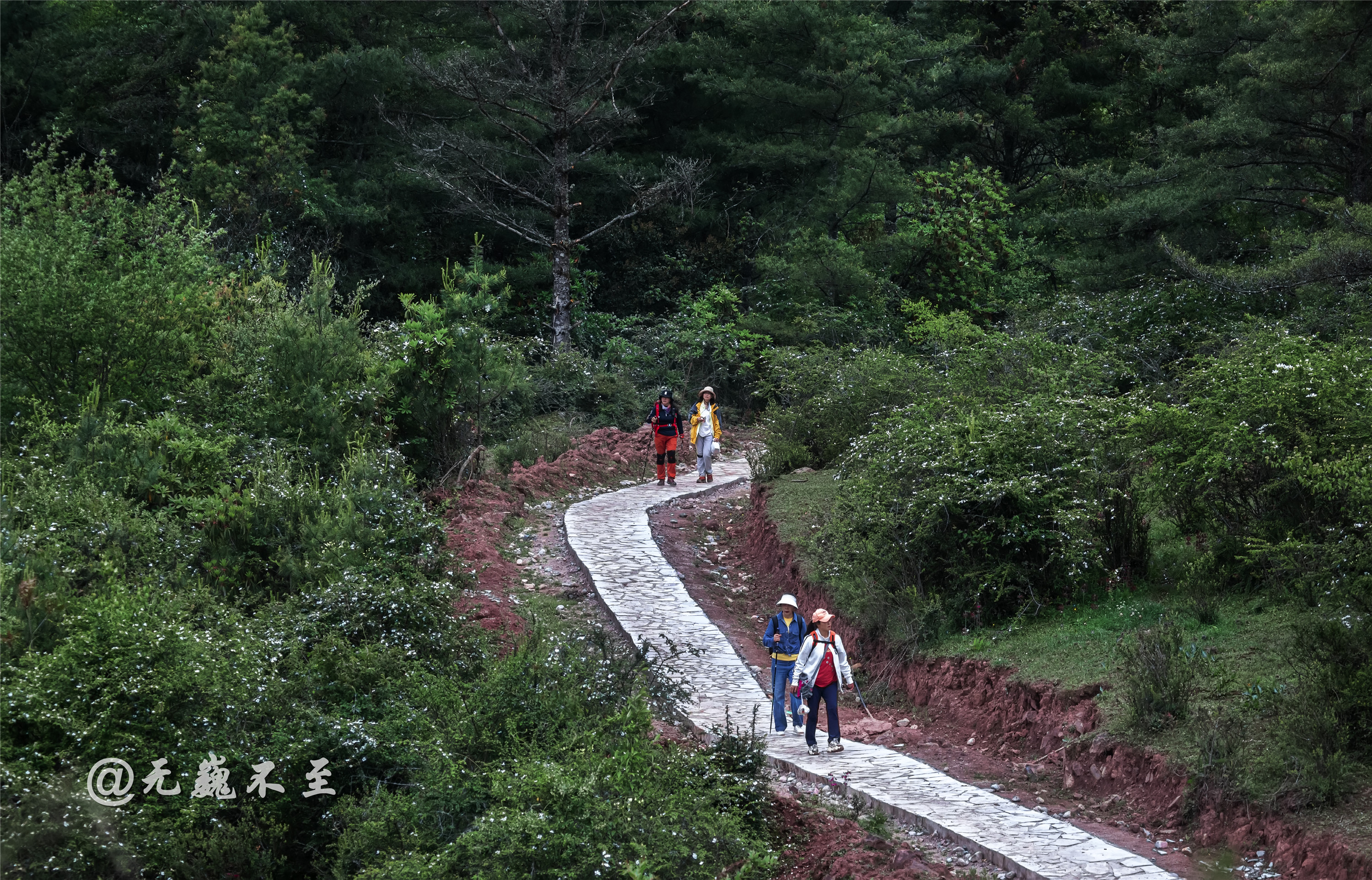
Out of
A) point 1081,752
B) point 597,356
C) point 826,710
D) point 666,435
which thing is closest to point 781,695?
point 826,710

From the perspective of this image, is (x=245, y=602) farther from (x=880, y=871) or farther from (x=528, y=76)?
(x=528, y=76)

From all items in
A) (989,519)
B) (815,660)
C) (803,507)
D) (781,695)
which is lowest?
(781,695)

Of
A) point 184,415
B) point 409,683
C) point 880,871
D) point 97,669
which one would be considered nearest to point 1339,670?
point 880,871

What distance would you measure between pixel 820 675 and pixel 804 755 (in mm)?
718

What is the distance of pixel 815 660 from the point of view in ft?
33.9

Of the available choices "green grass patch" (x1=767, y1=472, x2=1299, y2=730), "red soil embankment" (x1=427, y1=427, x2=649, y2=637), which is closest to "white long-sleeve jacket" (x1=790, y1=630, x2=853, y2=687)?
"green grass patch" (x1=767, y1=472, x2=1299, y2=730)

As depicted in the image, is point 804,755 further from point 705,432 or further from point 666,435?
point 705,432

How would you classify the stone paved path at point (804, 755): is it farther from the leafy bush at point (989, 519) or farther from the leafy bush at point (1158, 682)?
the leafy bush at point (989, 519)

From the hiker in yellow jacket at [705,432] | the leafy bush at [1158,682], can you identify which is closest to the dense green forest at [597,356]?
the leafy bush at [1158,682]

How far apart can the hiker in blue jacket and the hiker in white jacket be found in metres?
0.32

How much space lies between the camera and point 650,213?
36.7 meters

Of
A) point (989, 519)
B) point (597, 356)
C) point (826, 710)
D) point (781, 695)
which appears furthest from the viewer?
point (597, 356)

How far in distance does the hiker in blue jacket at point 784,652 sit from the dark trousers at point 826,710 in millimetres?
326

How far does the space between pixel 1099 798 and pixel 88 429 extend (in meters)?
12.8
